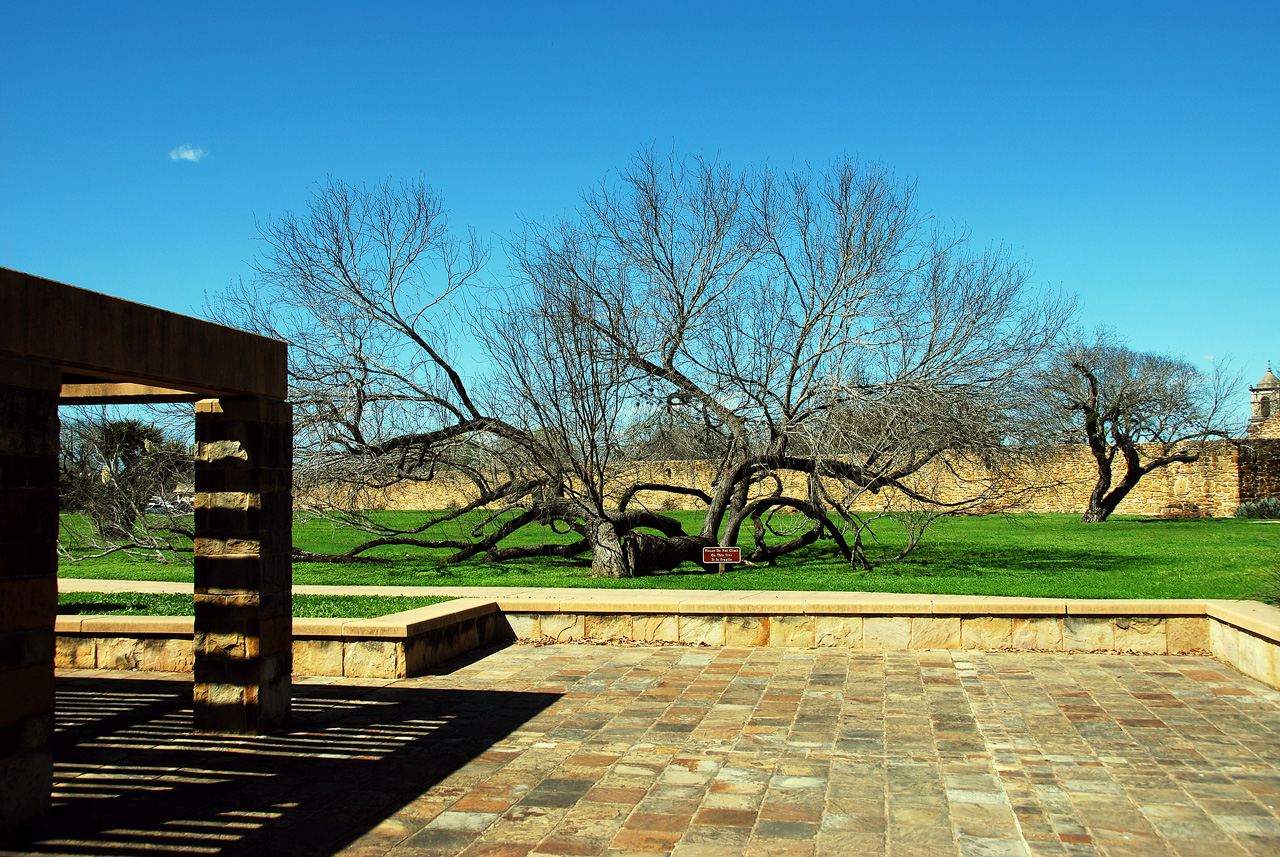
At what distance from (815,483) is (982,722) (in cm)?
884

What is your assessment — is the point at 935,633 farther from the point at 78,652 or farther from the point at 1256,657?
the point at 78,652

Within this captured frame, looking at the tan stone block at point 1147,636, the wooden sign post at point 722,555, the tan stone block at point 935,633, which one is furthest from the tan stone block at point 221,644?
the wooden sign post at point 722,555

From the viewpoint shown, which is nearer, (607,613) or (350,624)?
(350,624)

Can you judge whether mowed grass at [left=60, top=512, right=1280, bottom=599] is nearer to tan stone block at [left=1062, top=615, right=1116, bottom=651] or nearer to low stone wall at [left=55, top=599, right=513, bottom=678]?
tan stone block at [left=1062, top=615, right=1116, bottom=651]

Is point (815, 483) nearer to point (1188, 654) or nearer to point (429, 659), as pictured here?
point (1188, 654)

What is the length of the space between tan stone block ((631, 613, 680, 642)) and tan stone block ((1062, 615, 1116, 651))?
3.49m

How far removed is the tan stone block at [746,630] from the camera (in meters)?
8.95

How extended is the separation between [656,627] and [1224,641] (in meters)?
4.76

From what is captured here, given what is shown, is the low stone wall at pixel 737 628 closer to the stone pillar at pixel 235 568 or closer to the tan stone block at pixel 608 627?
the tan stone block at pixel 608 627

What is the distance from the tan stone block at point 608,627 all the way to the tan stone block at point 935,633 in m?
2.60

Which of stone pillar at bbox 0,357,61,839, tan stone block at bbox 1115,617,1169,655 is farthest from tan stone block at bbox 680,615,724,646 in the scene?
stone pillar at bbox 0,357,61,839

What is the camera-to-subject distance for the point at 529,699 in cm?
684

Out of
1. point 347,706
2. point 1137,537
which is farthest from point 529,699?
point 1137,537

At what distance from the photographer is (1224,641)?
7992 mm
